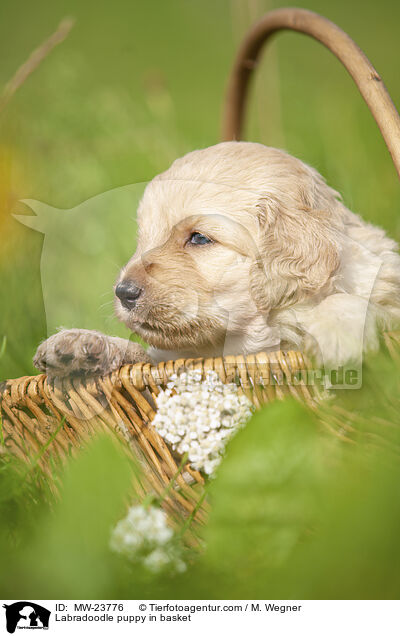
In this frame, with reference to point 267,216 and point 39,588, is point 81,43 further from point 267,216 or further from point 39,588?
point 39,588

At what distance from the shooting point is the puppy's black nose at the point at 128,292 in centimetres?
179

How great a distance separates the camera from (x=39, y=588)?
1.22 metres

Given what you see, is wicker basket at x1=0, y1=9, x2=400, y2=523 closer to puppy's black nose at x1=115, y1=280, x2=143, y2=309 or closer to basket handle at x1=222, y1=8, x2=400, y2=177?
basket handle at x1=222, y1=8, x2=400, y2=177

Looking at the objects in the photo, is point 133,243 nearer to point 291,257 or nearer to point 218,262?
point 218,262

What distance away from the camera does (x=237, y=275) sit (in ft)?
5.97

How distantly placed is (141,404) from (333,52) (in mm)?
1460

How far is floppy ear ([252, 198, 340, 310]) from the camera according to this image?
1819 millimetres

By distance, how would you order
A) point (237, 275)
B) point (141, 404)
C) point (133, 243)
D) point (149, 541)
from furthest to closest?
point (133, 243)
point (237, 275)
point (141, 404)
point (149, 541)

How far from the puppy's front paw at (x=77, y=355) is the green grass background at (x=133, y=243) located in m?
0.28

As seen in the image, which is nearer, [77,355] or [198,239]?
[77,355]
